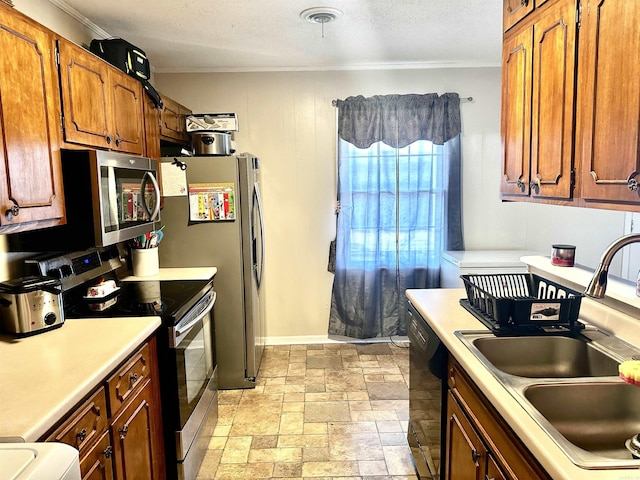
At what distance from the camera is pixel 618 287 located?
6.15 feet

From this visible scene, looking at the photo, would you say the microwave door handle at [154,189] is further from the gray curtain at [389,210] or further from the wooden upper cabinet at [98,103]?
the gray curtain at [389,210]

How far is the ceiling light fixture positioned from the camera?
2634 millimetres

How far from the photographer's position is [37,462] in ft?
3.01

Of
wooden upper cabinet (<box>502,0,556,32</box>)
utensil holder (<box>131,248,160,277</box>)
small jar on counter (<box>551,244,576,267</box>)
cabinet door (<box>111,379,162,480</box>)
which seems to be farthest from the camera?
utensil holder (<box>131,248,160,277</box>)

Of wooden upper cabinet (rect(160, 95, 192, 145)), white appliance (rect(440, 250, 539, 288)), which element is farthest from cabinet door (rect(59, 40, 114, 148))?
white appliance (rect(440, 250, 539, 288))

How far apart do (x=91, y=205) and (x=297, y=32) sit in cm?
182

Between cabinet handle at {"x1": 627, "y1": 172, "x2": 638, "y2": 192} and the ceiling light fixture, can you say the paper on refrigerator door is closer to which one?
the ceiling light fixture

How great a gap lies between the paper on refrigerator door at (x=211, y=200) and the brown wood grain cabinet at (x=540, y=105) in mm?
1801

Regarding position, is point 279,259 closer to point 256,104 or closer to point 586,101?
point 256,104

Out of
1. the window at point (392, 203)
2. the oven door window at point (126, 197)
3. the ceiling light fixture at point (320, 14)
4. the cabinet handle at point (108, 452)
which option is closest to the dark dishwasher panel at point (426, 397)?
the cabinet handle at point (108, 452)

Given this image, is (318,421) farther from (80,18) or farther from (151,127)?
(80,18)

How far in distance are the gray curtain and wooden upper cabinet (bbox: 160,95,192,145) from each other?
4.22ft

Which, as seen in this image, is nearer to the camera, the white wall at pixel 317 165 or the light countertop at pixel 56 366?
the light countertop at pixel 56 366

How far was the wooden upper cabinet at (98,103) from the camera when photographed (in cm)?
194
